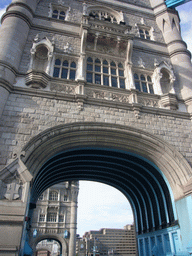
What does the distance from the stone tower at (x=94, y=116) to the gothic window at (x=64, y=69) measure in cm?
6

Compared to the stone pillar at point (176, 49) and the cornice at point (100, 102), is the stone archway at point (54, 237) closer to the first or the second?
the cornice at point (100, 102)

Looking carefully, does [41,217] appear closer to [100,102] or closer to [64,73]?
[64,73]

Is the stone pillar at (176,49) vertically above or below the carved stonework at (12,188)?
above

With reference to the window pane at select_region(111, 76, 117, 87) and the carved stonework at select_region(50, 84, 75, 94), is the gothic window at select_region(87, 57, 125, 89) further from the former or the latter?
the carved stonework at select_region(50, 84, 75, 94)

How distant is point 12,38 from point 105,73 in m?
5.19

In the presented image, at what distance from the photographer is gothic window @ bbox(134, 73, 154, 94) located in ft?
40.3

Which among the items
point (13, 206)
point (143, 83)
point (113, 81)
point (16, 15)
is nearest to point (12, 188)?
point (13, 206)

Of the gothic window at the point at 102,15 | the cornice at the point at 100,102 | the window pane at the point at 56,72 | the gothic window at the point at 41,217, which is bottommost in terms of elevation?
the gothic window at the point at 41,217

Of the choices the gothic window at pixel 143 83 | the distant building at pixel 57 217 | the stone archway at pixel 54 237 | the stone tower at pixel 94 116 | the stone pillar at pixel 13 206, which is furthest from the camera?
the distant building at pixel 57 217

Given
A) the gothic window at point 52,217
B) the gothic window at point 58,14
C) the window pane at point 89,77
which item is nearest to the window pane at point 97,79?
the window pane at point 89,77

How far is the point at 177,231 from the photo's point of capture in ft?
29.8

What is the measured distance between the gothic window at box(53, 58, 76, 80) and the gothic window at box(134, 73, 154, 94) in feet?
12.2

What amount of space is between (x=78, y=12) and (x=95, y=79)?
6.27 meters

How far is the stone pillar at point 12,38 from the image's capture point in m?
9.34
